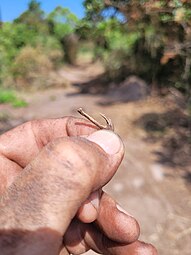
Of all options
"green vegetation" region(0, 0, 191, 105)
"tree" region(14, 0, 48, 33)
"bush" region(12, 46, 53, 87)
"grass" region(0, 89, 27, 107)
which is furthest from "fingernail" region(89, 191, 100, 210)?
"tree" region(14, 0, 48, 33)

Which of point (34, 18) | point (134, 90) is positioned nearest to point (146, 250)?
point (134, 90)

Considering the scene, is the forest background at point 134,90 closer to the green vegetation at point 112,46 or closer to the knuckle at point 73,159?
the green vegetation at point 112,46

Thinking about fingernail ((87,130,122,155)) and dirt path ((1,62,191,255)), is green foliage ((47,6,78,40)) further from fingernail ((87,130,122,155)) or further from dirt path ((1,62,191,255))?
fingernail ((87,130,122,155))

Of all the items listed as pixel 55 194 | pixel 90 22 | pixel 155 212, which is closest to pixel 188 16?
pixel 90 22

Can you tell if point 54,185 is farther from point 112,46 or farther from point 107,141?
point 112,46

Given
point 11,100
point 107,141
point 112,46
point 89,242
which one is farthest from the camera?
point 112,46

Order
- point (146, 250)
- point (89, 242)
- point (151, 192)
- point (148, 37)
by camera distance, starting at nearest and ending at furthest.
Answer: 1. point (146, 250)
2. point (89, 242)
3. point (151, 192)
4. point (148, 37)

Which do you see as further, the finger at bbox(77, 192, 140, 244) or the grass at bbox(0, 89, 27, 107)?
the grass at bbox(0, 89, 27, 107)
